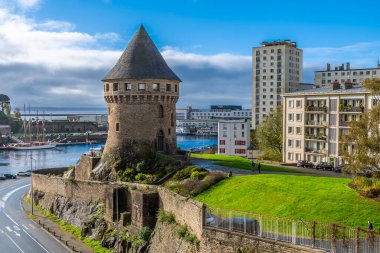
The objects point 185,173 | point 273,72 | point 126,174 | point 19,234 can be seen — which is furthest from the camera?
point 273,72

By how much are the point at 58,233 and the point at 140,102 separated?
16512 millimetres

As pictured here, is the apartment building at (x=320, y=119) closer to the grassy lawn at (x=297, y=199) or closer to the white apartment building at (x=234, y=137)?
the grassy lawn at (x=297, y=199)

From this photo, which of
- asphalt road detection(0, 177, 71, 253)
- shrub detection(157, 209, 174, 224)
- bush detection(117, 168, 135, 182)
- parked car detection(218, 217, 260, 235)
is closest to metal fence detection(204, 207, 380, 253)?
parked car detection(218, 217, 260, 235)

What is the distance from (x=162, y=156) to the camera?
1939 inches

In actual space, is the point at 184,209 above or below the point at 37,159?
above

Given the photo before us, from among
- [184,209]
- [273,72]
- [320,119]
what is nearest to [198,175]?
[184,209]

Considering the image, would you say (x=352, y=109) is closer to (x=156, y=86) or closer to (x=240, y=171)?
(x=240, y=171)

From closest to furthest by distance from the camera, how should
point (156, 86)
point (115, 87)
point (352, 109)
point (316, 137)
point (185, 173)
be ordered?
point (185, 173), point (156, 86), point (115, 87), point (352, 109), point (316, 137)

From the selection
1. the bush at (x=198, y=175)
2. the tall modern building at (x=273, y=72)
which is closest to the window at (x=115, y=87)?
the bush at (x=198, y=175)

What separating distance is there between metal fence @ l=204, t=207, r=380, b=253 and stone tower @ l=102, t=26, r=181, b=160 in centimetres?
2343

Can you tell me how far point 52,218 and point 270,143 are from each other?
44288mm

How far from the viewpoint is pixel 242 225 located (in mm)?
26703

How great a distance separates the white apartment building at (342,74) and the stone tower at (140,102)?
269ft

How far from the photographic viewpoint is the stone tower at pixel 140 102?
50531 millimetres
